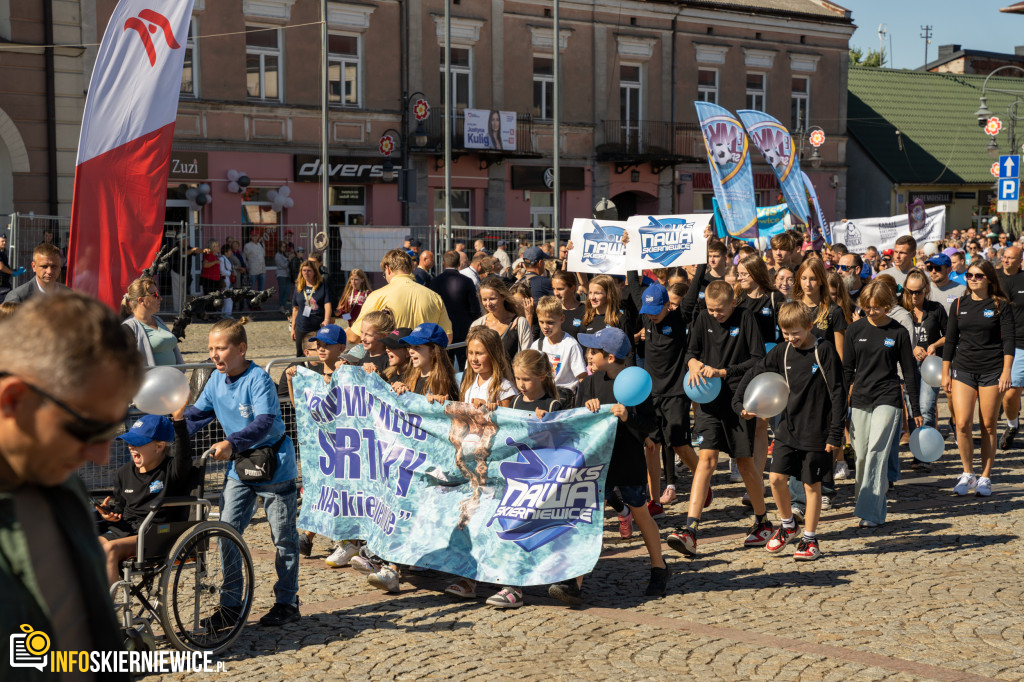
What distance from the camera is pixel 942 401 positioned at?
14.9 m

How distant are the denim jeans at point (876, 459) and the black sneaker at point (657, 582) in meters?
2.40

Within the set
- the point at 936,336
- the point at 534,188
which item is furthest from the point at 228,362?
the point at 534,188

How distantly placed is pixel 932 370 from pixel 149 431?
7.42m

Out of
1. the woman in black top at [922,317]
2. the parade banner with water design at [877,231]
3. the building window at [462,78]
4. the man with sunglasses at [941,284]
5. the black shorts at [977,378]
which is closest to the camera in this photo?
the black shorts at [977,378]

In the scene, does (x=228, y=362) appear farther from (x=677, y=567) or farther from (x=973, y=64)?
(x=973, y=64)

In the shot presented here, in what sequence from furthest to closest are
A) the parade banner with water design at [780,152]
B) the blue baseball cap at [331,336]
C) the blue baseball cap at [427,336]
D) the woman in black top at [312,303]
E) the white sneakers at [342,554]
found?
1. the parade banner with water design at [780,152]
2. the woman in black top at [312,303]
3. the blue baseball cap at [331,336]
4. the white sneakers at [342,554]
5. the blue baseball cap at [427,336]

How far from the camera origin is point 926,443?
9.31 meters

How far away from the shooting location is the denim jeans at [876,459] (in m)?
8.52

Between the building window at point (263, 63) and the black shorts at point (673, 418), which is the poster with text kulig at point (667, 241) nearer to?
the black shorts at point (673, 418)

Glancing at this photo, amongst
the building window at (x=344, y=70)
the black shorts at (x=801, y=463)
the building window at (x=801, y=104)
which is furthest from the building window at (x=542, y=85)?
the black shorts at (x=801, y=463)

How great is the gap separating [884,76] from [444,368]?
43332 millimetres

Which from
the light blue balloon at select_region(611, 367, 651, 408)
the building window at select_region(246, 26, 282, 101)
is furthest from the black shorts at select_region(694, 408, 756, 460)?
the building window at select_region(246, 26, 282, 101)

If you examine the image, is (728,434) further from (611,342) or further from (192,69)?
(192,69)

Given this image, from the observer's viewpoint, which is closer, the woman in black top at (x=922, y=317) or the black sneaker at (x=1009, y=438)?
the woman in black top at (x=922, y=317)
